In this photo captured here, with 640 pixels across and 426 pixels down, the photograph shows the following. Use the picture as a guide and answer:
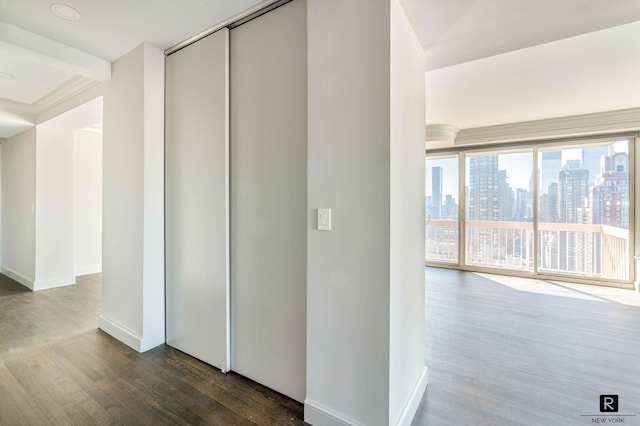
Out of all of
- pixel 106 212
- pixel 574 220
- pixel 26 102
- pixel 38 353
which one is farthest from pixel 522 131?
pixel 26 102

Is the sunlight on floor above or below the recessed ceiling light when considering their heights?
below

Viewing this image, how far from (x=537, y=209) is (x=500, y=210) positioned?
59 centimetres

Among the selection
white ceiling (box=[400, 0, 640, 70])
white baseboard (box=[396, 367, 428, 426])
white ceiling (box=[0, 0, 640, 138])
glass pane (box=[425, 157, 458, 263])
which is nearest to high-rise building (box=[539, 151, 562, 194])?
glass pane (box=[425, 157, 458, 263])

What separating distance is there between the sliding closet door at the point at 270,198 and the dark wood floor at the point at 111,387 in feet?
0.64

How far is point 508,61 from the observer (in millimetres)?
2947

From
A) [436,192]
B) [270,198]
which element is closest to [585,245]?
[436,192]

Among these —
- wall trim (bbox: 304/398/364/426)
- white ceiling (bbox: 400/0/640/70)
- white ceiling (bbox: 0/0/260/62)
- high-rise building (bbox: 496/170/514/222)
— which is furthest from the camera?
high-rise building (bbox: 496/170/514/222)

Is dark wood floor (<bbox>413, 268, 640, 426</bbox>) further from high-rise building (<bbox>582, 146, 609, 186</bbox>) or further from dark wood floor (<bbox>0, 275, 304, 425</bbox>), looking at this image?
high-rise building (<bbox>582, 146, 609, 186</bbox>)

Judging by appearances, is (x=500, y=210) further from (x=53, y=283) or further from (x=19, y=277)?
(x=19, y=277)

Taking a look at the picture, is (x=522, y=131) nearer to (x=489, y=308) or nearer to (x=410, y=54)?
(x=489, y=308)

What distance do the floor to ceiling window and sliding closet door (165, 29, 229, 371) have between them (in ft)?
12.6

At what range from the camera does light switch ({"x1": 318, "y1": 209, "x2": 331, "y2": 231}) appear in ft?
5.50

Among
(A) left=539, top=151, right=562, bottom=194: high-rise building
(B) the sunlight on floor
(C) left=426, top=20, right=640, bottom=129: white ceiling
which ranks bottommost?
(B) the sunlight on floor

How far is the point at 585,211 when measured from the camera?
5.09 meters
